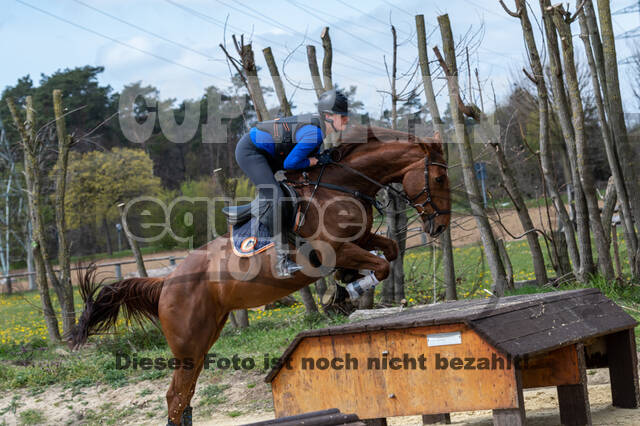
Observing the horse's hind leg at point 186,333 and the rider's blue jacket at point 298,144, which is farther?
the horse's hind leg at point 186,333

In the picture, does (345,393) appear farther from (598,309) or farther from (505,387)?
(598,309)

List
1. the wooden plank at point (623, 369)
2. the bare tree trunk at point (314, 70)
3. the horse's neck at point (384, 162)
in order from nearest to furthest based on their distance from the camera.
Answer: the wooden plank at point (623, 369)
the horse's neck at point (384, 162)
the bare tree trunk at point (314, 70)

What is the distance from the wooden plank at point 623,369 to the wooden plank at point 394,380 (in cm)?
153

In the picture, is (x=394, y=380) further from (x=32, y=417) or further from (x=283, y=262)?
(x=32, y=417)

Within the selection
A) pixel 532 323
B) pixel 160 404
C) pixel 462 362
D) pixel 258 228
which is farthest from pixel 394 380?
pixel 160 404

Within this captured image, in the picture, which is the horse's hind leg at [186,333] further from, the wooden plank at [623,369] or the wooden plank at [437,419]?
the wooden plank at [623,369]

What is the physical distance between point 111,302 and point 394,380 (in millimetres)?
2937

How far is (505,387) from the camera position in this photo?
3.44 m

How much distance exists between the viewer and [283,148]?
4844 millimetres

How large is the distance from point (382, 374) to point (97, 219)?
96.5ft

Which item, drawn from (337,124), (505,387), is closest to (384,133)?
(337,124)

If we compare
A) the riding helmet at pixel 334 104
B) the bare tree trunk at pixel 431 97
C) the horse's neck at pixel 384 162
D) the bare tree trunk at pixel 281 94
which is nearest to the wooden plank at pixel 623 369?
the horse's neck at pixel 384 162

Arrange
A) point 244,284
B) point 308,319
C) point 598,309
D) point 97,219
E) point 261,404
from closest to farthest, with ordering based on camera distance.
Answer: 1. point 598,309
2. point 244,284
3. point 261,404
4. point 308,319
5. point 97,219

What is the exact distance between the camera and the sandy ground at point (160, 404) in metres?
5.10
